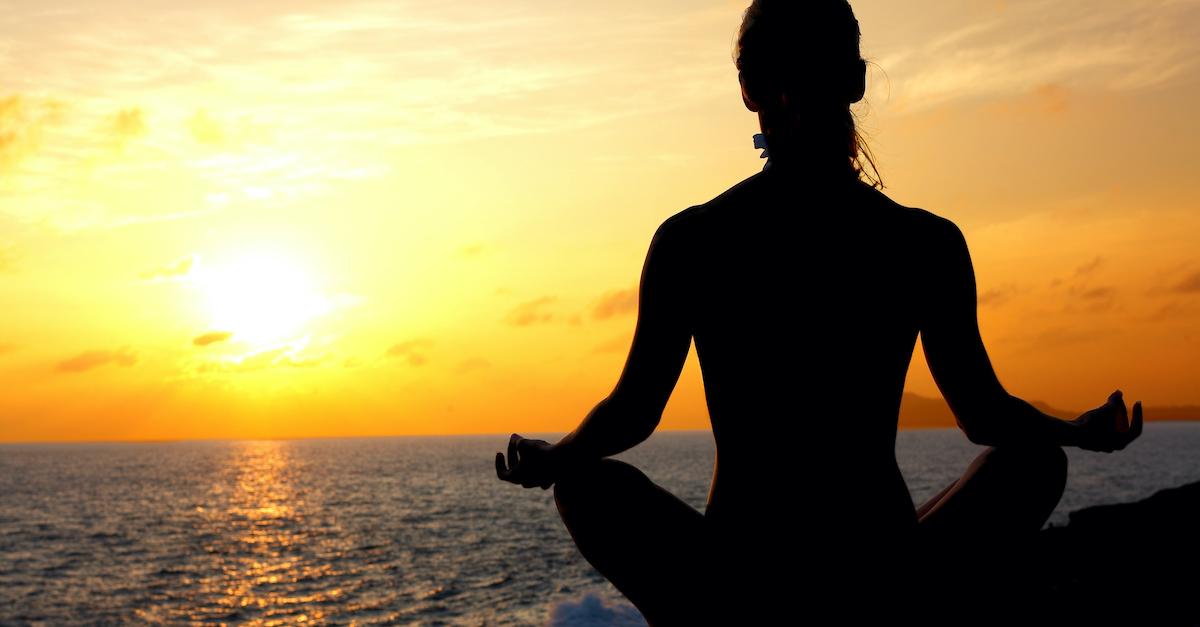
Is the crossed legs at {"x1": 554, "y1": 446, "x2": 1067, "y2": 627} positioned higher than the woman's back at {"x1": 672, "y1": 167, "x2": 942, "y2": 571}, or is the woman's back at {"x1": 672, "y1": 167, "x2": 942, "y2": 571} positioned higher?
the woman's back at {"x1": 672, "y1": 167, "x2": 942, "y2": 571}

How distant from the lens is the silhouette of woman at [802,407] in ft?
11.5

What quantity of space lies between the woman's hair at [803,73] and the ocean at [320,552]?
17.8 metres

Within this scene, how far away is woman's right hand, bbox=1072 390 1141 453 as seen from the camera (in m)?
3.50

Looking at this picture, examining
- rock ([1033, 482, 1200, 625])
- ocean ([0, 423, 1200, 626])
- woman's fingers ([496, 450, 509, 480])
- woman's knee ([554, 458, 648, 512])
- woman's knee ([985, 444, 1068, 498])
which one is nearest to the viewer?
woman's fingers ([496, 450, 509, 480])

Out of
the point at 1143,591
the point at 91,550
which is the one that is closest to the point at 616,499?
the point at 1143,591

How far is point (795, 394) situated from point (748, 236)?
0.52 metres

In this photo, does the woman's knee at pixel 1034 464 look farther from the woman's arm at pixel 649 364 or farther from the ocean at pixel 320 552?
the ocean at pixel 320 552

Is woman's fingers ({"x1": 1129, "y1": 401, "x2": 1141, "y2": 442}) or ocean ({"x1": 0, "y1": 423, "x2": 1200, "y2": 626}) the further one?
ocean ({"x1": 0, "y1": 423, "x2": 1200, "y2": 626})

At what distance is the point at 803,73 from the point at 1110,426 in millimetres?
1451

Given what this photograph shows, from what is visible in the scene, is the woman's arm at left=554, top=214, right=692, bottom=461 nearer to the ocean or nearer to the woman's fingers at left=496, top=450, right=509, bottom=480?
the woman's fingers at left=496, top=450, right=509, bottom=480

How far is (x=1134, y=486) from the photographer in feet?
396

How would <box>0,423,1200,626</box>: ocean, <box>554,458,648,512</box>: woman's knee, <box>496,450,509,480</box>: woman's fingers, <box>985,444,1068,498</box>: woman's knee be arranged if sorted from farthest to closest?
1. <box>0,423,1200,626</box>: ocean
2. <box>985,444,1068,498</box>: woman's knee
3. <box>554,458,648,512</box>: woman's knee
4. <box>496,450,509,480</box>: woman's fingers

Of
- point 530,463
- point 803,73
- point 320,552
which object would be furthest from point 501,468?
point 320,552

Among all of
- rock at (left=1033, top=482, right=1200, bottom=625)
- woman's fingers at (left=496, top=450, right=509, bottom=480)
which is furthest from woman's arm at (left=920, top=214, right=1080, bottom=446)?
rock at (left=1033, top=482, right=1200, bottom=625)
